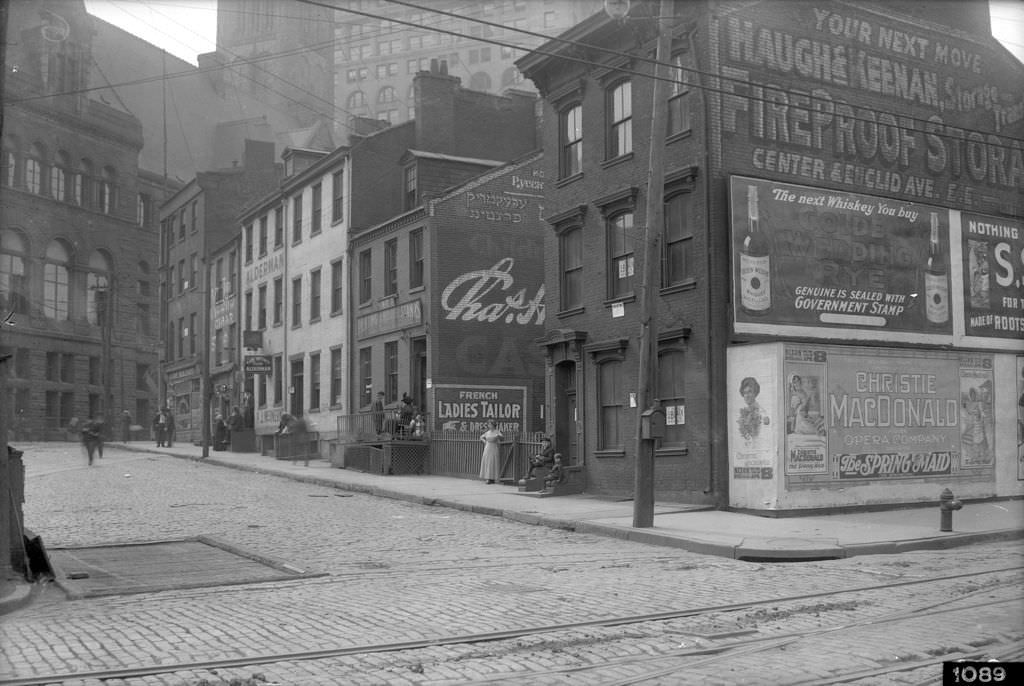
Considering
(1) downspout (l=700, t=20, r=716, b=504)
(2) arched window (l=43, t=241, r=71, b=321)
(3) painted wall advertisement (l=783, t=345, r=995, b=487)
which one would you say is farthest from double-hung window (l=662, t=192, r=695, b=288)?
(2) arched window (l=43, t=241, r=71, b=321)

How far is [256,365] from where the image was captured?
41438 millimetres

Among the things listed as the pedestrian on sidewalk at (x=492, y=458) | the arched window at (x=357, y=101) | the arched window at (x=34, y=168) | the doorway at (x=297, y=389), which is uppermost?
the arched window at (x=357, y=101)

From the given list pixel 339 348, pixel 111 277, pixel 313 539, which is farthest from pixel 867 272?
pixel 339 348

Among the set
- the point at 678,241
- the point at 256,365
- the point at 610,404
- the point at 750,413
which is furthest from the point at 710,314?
the point at 256,365

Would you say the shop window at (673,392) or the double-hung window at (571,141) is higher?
the double-hung window at (571,141)

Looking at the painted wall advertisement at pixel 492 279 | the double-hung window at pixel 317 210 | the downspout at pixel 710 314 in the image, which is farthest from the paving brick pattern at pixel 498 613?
the double-hung window at pixel 317 210

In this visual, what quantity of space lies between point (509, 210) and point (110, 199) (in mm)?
18299

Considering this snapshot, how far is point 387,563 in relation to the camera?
12977mm

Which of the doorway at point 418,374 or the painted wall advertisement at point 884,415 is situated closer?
the painted wall advertisement at point 884,415

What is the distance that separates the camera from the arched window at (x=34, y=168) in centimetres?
1492

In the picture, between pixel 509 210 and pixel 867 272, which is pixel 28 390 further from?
pixel 509 210

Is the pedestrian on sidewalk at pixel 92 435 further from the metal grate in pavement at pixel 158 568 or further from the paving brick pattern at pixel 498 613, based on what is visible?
the metal grate in pavement at pixel 158 568

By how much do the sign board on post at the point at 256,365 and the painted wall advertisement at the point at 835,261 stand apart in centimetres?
2588

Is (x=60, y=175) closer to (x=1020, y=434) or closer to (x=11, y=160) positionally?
A: (x=11, y=160)
